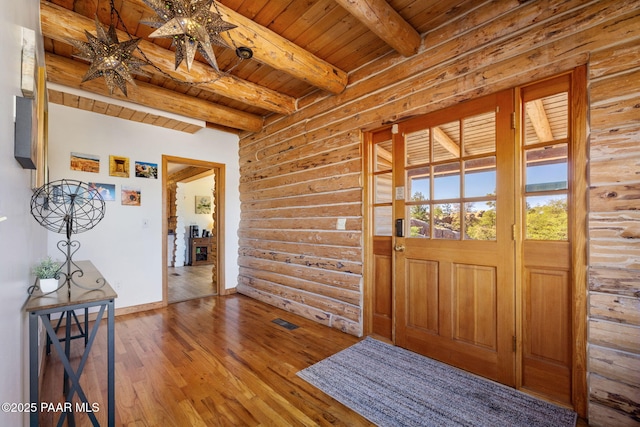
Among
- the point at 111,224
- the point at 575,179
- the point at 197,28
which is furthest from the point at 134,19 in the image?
the point at 575,179

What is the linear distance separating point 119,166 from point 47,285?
8.86ft

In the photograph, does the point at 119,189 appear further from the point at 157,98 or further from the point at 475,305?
the point at 475,305

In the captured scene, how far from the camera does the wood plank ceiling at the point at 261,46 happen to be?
2.21 m

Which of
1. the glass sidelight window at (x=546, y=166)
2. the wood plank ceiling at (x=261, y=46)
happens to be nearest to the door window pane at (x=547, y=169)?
the glass sidelight window at (x=546, y=166)

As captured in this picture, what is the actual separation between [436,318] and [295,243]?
200 cm

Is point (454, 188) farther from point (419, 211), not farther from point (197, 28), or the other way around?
point (197, 28)

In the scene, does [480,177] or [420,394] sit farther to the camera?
[480,177]

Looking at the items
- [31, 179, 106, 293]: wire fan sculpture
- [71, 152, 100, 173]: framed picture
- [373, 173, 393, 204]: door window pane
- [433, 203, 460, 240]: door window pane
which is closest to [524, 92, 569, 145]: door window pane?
[433, 203, 460, 240]: door window pane

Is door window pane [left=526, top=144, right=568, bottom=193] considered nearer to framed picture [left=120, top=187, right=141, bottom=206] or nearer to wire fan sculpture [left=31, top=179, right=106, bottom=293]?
wire fan sculpture [left=31, top=179, right=106, bottom=293]

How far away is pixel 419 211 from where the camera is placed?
2688mm

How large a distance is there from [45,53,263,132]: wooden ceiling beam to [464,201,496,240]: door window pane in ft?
9.30

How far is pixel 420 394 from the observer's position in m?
2.05

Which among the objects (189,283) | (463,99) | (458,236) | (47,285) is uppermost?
(463,99)

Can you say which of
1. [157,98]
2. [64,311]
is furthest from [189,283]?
[64,311]
